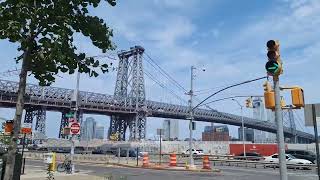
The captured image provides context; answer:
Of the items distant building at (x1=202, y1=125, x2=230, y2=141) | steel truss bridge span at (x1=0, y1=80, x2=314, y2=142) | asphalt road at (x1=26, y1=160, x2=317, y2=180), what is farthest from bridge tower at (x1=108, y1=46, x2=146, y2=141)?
asphalt road at (x1=26, y1=160, x2=317, y2=180)

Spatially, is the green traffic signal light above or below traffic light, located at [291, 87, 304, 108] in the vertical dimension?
above

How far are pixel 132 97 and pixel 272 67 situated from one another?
13737cm

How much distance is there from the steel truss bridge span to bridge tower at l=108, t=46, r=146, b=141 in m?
1.18

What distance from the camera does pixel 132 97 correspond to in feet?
483

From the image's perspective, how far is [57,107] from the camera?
133 metres

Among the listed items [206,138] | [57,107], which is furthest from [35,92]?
[206,138]

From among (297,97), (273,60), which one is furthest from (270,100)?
(273,60)

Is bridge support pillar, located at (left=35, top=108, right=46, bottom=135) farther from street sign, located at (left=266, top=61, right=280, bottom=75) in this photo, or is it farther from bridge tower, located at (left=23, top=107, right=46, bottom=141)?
street sign, located at (left=266, top=61, right=280, bottom=75)

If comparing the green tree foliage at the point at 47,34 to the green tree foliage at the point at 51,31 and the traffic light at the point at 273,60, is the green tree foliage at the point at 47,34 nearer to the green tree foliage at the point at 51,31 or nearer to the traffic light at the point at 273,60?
the green tree foliage at the point at 51,31

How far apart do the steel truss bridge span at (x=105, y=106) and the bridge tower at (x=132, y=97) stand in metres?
1.18

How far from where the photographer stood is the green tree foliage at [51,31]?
8977 millimetres

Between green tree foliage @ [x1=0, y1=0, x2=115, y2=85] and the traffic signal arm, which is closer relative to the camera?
green tree foliage @ [x1=0, y1=0, x2=115, y2=85]

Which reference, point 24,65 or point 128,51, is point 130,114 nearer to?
point 128,51

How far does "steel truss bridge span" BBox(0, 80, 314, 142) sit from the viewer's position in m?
129
